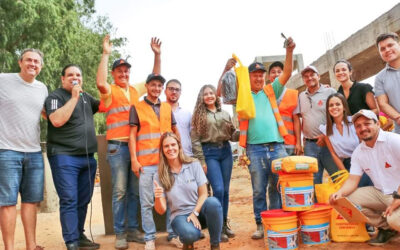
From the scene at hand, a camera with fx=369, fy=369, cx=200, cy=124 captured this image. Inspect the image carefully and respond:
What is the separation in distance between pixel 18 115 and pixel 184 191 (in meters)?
2.00

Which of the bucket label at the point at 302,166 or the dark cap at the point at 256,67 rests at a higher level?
the dark cap at the point at 256,67

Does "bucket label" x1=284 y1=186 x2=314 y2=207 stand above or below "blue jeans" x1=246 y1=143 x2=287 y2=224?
below

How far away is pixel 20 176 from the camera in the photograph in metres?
4.00

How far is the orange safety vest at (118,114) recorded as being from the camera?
15.5 ft

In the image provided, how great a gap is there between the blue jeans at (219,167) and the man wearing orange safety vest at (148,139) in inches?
24.5

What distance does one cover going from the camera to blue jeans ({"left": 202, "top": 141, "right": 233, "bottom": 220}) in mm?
4629

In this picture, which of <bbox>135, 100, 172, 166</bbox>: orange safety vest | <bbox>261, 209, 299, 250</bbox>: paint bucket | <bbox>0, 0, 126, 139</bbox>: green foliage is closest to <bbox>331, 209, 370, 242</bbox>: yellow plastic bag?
<bbox>261, 209, 299, 250</bbox>: paint bucket

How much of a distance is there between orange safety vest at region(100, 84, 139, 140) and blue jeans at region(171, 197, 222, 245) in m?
1.41

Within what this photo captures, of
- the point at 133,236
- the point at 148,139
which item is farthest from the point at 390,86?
the point at 133,236

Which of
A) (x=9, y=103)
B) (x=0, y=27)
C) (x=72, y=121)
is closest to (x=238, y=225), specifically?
(x=72, y=121)

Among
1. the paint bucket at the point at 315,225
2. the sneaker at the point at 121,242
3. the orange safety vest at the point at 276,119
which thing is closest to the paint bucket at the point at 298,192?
the paint bucket at the point at 315,225

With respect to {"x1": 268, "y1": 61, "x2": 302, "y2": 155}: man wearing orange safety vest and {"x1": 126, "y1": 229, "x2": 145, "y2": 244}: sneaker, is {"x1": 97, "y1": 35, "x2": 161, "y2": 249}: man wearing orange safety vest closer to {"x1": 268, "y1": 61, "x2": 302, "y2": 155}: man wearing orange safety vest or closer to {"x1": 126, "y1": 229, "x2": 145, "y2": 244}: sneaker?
{"x1": 126, "y1": 229, "x2": 145, "y2": 244}: sneaker

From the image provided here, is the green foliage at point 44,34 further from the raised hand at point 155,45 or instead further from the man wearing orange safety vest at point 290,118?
the man wearing orange safety vest at point 290,118

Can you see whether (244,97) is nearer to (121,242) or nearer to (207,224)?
(207,224)
